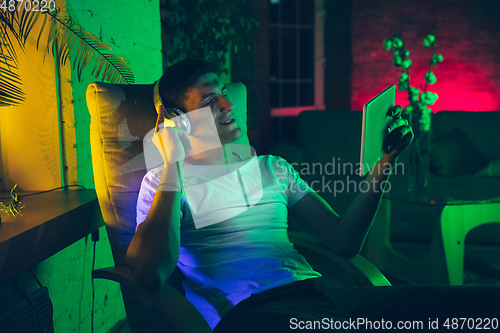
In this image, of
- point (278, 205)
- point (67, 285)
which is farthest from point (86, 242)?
point (278, 205)

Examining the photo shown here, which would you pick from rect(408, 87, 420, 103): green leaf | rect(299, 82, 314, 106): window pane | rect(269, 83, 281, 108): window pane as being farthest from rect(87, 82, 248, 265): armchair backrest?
rect(299, 82, 314, 106): window pane

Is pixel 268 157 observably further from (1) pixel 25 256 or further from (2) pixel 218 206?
(1) pixel 25 256

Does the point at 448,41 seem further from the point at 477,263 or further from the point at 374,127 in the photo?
the point at 374,127

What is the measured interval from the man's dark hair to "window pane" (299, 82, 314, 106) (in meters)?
3.75

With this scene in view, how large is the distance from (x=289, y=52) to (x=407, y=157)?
7.37 ft

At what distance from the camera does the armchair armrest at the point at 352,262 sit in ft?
4.28

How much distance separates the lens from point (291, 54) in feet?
16.1

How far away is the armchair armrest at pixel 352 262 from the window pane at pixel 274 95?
11.5 feet

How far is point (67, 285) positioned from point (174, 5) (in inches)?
80.3

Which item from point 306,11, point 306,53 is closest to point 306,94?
point 306,53

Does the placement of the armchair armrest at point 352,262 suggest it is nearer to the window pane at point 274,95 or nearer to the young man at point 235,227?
the young man at point 235,227

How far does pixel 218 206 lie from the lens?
Answer: 1.28 meters

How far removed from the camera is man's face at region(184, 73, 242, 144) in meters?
1.41

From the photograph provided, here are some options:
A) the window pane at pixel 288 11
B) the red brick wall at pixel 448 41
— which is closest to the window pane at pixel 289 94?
the window pane at pixel 288 11
